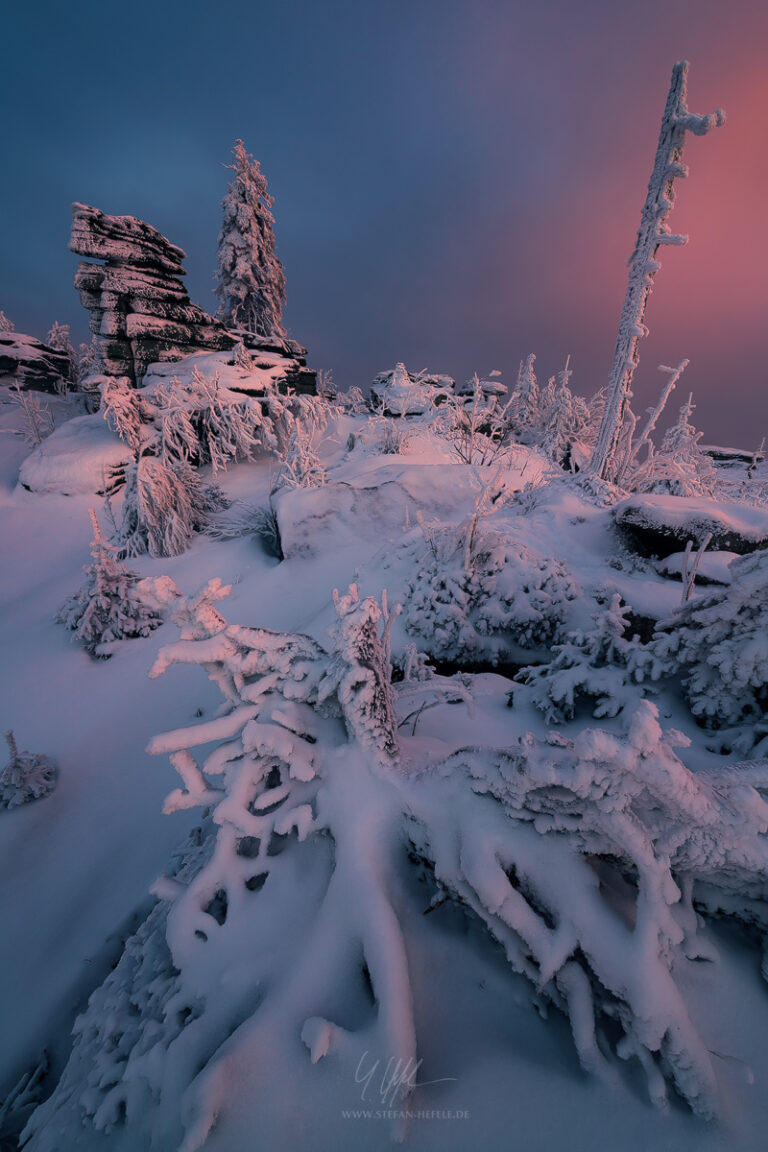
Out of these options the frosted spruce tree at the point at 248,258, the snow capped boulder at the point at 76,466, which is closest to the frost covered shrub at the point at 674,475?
the snow capped boulder at the point at 76,466

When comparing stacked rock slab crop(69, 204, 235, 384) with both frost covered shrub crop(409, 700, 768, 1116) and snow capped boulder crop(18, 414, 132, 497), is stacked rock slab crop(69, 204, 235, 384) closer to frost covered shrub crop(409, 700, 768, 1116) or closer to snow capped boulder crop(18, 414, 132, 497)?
snow capped boulder crop(18, 414, 132, 497)

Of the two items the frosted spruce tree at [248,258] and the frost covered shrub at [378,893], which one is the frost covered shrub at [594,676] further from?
the frosted spruce tree at [248,258]

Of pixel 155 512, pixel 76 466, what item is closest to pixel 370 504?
pixel 155 512

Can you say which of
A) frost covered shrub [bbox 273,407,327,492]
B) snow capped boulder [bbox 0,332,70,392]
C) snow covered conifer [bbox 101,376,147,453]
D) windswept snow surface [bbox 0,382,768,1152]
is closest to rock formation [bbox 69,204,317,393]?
snow covered conifer [bbox 101,376,147,453]

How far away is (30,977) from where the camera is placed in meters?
2.22

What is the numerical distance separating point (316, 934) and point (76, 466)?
10904 millimetres

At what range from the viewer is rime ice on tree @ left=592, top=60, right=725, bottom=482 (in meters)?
6.48

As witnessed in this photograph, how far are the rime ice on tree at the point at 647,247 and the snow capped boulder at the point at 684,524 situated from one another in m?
3.56

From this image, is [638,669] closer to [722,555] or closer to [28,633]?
[722,555]

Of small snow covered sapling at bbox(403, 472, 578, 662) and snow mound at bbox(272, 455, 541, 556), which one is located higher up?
snow mound at bbox(272, 455, 541, 556)

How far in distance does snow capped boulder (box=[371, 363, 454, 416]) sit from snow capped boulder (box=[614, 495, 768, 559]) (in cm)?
1012

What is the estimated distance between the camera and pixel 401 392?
53.0ft

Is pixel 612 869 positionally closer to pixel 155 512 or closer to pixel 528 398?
pixel 155 512

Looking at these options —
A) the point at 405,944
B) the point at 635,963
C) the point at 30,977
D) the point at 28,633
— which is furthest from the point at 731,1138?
the point at 28,633
